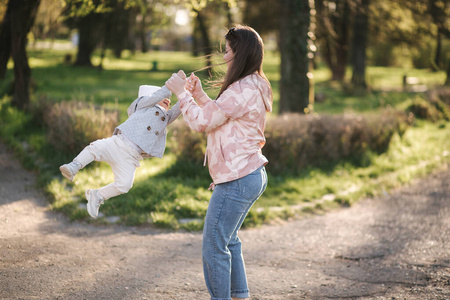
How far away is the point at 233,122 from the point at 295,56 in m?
6.60

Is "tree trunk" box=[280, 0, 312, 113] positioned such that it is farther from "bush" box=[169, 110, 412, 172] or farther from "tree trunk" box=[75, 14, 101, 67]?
"tree trunk" box=[75, 14, 101, 67]

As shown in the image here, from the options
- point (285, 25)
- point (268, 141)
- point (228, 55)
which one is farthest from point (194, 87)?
point (285, 25)

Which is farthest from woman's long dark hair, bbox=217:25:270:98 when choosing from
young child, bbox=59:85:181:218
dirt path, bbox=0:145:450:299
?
dirt path, bbox=0:145:450:299

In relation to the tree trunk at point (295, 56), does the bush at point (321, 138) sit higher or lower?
lower

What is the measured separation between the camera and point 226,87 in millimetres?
2936

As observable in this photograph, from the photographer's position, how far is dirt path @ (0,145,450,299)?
3840 mm

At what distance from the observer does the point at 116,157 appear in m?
3.21

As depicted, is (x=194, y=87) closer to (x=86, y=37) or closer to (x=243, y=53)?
(x=243, y=53)

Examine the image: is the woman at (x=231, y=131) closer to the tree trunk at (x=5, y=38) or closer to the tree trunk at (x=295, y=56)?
the tree trunk at (x=295, y=56)

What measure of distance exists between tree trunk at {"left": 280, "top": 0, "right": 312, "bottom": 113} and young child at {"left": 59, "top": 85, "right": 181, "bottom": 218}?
6298 millimetres

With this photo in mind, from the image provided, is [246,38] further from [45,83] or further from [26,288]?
[45,83]

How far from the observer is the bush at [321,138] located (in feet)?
24.6

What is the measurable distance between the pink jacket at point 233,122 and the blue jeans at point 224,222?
0.07m

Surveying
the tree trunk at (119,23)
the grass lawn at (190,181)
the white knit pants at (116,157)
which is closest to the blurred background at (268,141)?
the grass lawn at (190,181)
